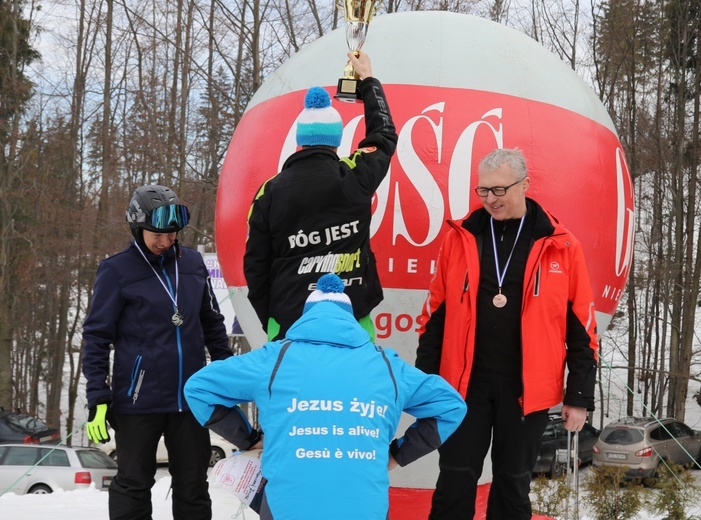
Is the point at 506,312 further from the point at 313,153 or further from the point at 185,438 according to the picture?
the point at 185,438

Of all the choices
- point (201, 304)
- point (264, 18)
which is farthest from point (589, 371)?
point (264, 18)

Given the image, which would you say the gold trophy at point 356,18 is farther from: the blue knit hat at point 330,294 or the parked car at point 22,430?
the parked car at point 22,430

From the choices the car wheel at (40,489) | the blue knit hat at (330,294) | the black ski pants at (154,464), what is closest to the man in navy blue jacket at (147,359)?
the black ski pants at (154,464)

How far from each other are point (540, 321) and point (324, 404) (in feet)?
4.08

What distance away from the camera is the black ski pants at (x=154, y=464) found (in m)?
3.80

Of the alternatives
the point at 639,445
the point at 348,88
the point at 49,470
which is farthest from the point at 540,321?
the point at 639,445

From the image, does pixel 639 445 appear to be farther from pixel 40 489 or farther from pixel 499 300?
pixel 499 300

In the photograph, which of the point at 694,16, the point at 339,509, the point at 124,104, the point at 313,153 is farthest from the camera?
the point at 124,104

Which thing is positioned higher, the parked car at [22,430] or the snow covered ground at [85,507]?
the snow covered ground at [85,507]

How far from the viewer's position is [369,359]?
9.00 ft

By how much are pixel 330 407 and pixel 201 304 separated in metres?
1.60

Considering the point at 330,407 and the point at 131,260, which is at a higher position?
the point at 131,260

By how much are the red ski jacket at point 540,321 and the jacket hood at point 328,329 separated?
90 centimetres

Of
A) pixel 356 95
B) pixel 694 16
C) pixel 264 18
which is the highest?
pixel 694 16
